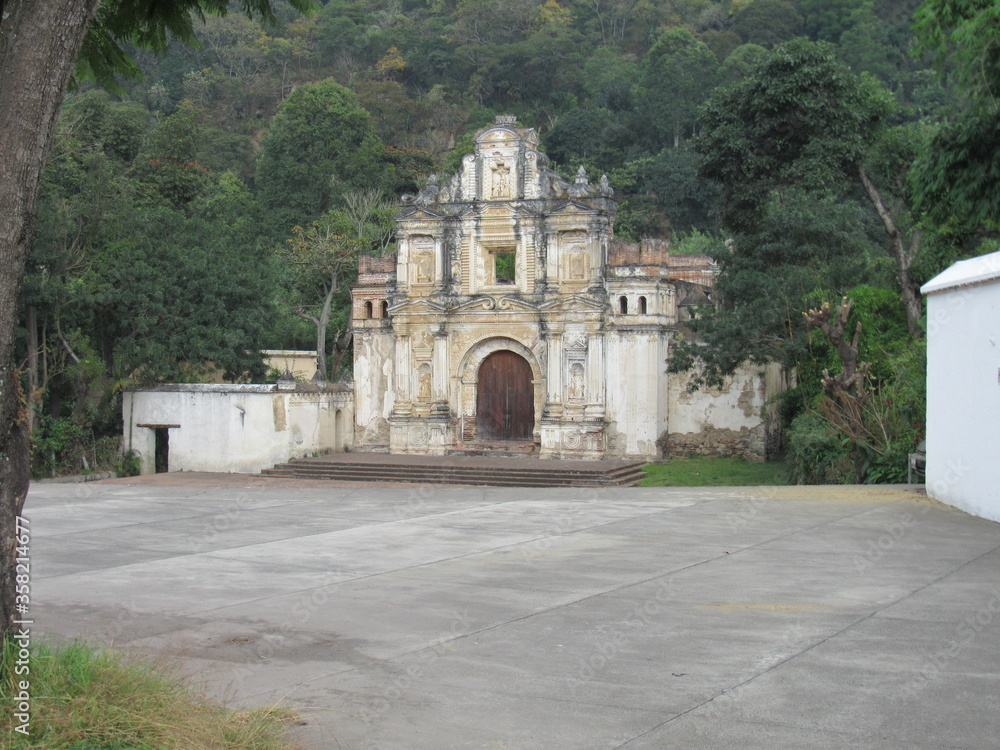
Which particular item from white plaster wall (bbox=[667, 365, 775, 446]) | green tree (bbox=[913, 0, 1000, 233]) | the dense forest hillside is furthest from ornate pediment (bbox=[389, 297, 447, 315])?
green tree (bbox=[913, 0, 1000, 233])

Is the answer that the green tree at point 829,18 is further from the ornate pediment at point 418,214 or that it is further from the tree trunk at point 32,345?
the tree trunk at point 32,345

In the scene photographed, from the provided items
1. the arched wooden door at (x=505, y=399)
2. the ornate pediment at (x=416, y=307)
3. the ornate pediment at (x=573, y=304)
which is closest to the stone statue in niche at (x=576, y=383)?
the arched wooden door at (x=505, y=399)

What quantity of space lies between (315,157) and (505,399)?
25739mm

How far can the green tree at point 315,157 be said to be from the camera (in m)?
46.3

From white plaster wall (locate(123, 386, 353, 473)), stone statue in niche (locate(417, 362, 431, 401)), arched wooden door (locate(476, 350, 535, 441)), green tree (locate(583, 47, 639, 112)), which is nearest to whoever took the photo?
white plaster wall (locate(123, 386, 353, 473))

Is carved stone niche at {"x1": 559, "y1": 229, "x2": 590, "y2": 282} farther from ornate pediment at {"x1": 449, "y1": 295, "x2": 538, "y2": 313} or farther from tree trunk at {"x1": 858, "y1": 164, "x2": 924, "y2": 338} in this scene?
tree trunk at {"x1": 858, "y1": 164, "x2": 924, "y2": 338}

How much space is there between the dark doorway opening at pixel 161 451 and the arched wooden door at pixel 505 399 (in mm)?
7541

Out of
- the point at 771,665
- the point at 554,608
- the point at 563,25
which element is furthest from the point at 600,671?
the point at 563,25

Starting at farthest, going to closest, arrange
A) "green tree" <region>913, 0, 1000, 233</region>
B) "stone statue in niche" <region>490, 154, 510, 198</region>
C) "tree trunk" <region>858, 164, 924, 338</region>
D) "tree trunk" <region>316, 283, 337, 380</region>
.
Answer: "tree trunk" <region>316, 283, 337, 380</region>
"stone statue in niche" <region>490, 154, 510, 198</region>
"tree trunk" <region>858, 164, 924, 338</region>
"green tree" <region>913, 0, 1000, 233</region>

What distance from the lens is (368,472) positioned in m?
22.8

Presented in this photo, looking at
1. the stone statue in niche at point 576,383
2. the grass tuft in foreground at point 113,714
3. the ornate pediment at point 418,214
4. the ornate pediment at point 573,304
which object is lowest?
the grass tuft in foreground at point 113,714

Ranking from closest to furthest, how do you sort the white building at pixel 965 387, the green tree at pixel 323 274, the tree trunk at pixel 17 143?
the tree trunk at pixel 17 143
the white building at pixel 965 387
the green tree at pixel 323 274

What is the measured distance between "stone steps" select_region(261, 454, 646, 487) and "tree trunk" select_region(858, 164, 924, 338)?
626 centimetres

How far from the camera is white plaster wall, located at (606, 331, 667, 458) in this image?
23.5m
